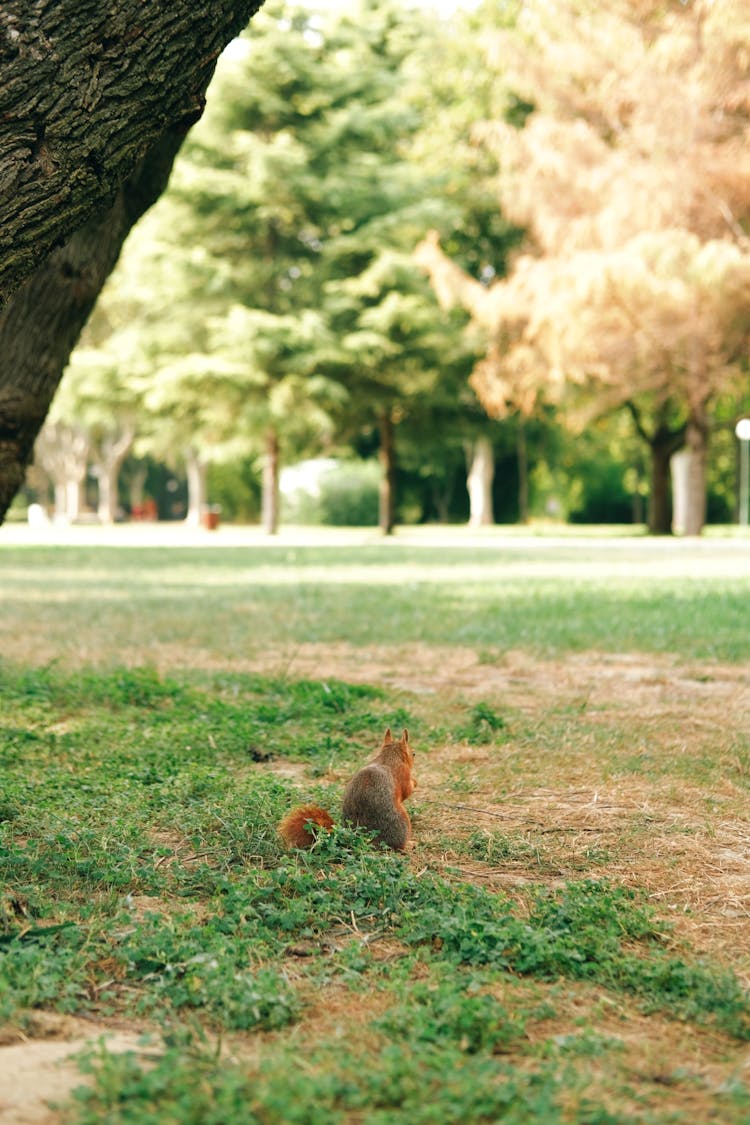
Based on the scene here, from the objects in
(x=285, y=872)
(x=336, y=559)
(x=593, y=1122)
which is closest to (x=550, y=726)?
(x=285, y=872)

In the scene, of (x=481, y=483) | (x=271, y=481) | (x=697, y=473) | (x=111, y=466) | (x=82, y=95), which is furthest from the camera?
(x=111, y=466)

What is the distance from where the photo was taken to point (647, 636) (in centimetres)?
786

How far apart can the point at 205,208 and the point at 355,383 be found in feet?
17.3

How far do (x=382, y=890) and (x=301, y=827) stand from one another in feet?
1.47

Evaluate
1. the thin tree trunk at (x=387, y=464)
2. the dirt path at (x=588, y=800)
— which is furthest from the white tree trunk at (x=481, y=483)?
the dirt path at (x=588, y=800)

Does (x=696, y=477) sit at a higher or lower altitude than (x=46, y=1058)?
higher

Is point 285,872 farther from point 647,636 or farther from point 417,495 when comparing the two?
point 417,495

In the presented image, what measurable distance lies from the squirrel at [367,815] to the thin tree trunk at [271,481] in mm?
24251

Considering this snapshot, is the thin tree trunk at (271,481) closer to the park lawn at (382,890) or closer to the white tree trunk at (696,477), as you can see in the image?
the white tree trunk at (696,477)

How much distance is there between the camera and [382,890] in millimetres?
2805

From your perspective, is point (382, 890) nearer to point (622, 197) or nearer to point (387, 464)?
point (622, 197)

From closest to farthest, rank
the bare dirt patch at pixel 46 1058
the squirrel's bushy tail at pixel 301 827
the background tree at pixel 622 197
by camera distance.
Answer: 1. the bare dirt patch at pixel 46 1058
2. the squirrel's bushy tail at pixel 301 827
3. the background tree at pixel 622 197

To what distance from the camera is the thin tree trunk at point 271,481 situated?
27.9m

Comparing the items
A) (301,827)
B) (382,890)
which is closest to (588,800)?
(301,827)
